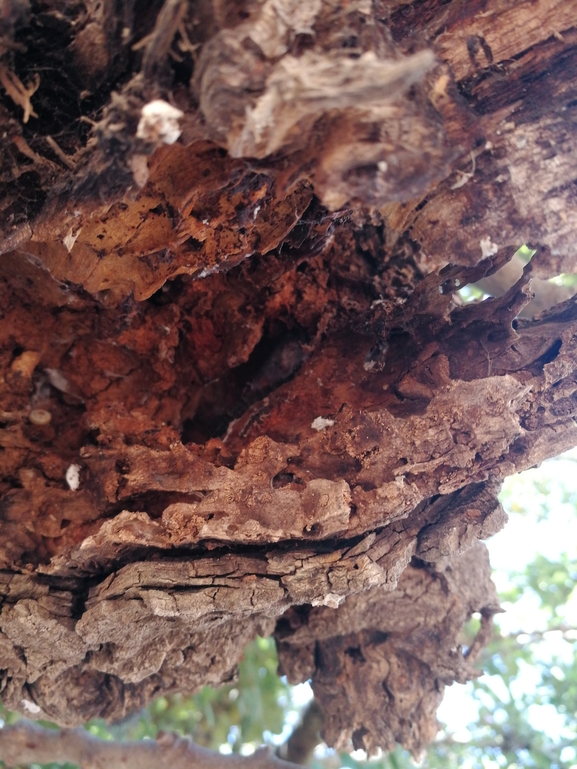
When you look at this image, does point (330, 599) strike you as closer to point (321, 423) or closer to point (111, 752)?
point (321, 423)

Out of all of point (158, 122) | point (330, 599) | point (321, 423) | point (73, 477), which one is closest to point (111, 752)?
point (73, 477)

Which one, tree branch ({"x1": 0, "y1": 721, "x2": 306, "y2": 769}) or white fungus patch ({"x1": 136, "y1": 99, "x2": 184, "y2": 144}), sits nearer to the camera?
white fungus patch ({"x1": 136, "y1": 99, "x2": 184, "y2": 144})

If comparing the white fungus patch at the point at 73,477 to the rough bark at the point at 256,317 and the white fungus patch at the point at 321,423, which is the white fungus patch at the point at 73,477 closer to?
the rough bark at the point at 256,317

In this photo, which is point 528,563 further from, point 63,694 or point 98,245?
point 98,245

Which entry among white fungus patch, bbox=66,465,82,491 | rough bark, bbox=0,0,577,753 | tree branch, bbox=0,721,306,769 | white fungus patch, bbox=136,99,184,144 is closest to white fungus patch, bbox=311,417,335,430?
rough bark, bbox=0,0,577,753

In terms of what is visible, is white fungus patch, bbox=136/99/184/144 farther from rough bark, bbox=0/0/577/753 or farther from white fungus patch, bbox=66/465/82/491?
white fungus patch, bbox=66/465/82/491

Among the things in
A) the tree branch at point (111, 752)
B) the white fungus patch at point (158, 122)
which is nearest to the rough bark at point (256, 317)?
the white fungus patch at point (158, 122)

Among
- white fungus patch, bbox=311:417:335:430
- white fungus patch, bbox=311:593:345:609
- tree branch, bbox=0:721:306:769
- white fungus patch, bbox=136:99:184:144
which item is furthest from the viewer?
tree branch, bbox=0:721:306:769
